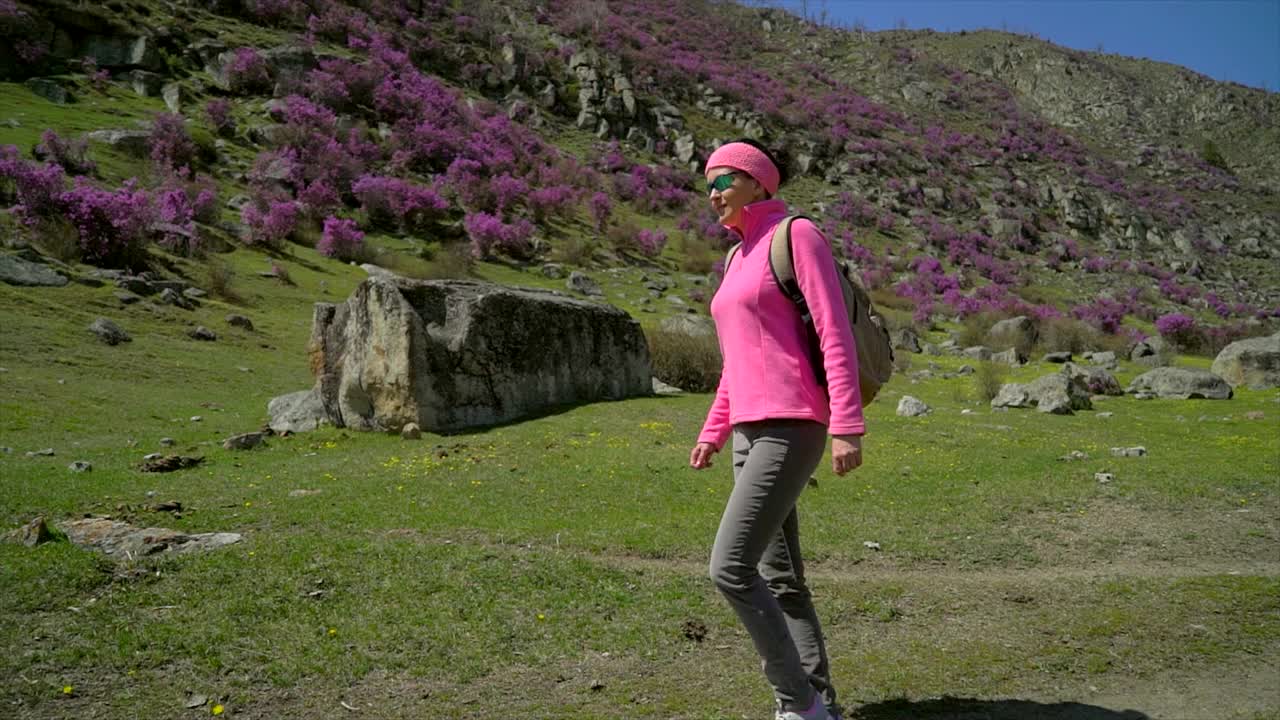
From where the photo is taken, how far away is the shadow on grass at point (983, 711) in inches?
174

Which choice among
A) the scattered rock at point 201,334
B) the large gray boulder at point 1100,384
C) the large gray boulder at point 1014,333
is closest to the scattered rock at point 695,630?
the scattered rock at point 201,334

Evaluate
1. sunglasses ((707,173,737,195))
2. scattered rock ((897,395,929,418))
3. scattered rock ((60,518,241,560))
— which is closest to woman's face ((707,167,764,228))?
sunglasses ((707,173,737,195))

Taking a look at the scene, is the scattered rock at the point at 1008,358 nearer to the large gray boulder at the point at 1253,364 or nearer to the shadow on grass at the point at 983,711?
the large gray boulder at the point at 1253,364

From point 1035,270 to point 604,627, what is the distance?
61354mm

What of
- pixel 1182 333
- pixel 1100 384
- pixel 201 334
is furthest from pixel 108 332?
pixel 1182 333

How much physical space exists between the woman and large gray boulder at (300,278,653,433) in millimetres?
12081

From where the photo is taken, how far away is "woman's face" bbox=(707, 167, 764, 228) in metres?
4.03

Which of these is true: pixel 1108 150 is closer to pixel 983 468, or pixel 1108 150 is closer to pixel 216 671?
pixel 983 468

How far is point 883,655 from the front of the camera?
215 inches

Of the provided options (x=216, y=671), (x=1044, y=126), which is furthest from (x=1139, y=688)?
(x=1044, y=126)

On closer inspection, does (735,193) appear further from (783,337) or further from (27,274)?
(27,274)

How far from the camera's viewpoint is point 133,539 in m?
7.38

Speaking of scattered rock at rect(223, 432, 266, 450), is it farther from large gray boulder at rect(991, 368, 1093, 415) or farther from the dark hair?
large gray boulder at rect(991, 368, 1093, 415)

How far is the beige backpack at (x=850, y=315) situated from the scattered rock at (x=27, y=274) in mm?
23739
